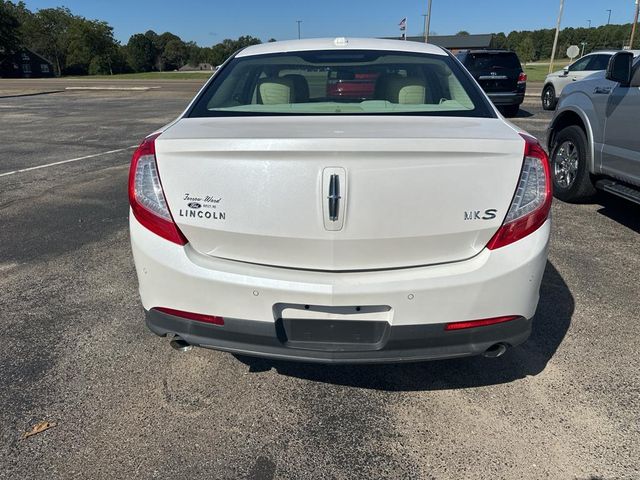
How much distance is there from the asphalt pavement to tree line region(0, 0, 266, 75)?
291ft

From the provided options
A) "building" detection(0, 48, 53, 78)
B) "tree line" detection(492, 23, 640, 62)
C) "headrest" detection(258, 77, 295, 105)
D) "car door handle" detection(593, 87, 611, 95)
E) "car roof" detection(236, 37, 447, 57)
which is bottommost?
"building" detection(0, 48, 53, 78)

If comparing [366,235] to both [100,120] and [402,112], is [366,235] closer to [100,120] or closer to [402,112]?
[402,112]

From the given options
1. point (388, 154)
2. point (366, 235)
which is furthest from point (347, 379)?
point (388, 154)

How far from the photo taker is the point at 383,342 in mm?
2055

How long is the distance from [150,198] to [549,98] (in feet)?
53.3

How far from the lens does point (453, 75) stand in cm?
297

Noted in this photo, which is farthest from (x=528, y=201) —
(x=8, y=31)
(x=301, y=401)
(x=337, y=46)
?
(x=8, y=31)

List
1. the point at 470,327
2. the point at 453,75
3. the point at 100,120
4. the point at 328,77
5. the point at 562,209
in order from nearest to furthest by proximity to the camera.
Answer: the point at 470,327 → the point at 453,75 → the point at 328,77 → the point at 562,209 → the point at 100,120

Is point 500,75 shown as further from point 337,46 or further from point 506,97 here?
point 337,46

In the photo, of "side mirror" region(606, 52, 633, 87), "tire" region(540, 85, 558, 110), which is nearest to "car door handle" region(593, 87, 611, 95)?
"side mirror" region(606, 52, 633, 87)

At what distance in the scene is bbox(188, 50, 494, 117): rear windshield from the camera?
2660 millimetres

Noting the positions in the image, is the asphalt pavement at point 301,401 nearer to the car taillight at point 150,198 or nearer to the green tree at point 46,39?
the car taillight at point 150,198

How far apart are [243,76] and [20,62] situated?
105 metres

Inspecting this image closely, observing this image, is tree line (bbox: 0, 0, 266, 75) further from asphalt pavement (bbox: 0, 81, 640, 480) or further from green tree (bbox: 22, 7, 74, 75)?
asphalt pavement (bbox: 0, 81, 640, 480)
